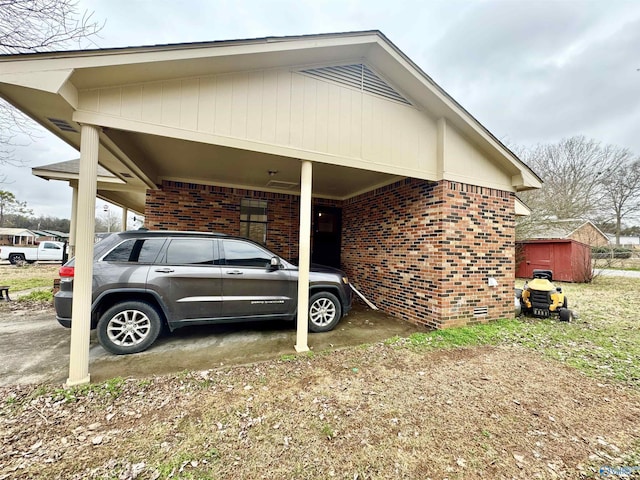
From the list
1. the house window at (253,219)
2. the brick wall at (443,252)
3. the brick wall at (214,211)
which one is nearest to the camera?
the brick wall at (443,252)

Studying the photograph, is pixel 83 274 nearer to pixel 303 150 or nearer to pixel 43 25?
pixel 303 150

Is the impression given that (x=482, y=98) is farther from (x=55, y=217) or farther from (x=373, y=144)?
(x=55, y=217)

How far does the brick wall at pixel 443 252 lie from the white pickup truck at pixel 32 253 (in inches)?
953

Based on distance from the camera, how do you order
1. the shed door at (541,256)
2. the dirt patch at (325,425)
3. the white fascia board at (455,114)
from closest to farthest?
the dirt patch at (325,425), the white fascia board at (455,114), the shed door at (541,256)

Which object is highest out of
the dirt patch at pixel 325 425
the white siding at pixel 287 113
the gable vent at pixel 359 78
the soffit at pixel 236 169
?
the gable vent at pixel 359 78

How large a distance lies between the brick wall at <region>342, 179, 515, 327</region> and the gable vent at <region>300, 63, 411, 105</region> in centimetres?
178

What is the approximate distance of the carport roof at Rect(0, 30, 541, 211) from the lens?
2.59m

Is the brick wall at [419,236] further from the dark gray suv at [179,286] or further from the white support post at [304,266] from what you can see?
the white support post at [304,266]

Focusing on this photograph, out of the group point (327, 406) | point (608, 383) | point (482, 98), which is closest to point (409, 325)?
point (608, 383)

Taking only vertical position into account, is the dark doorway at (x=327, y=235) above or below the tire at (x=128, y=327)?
above

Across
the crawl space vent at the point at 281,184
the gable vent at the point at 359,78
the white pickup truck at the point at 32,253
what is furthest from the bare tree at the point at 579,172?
the white pickup truck at the point at 32,253

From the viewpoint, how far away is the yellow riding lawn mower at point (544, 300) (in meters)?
5.63

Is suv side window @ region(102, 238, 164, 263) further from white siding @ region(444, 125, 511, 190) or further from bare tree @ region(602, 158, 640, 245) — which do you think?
bare tree @ region(602, 158, 640, 245)

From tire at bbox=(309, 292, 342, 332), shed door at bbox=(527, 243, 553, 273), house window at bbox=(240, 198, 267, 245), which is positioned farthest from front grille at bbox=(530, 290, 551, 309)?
shed door at bbox=(527, 243, 553, 273)
